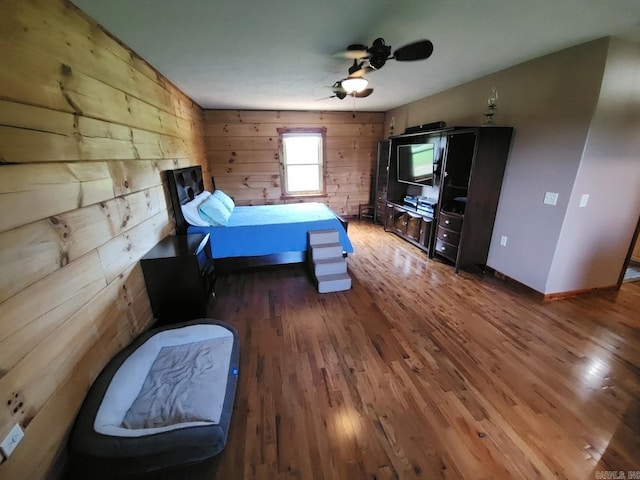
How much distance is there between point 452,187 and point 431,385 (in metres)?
2.57

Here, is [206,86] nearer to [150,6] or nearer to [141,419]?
[150,6]

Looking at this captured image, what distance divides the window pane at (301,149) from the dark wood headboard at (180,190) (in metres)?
2.30

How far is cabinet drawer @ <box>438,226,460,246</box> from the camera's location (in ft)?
10.5

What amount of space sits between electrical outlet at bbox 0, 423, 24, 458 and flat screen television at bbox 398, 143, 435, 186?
4.23 metres

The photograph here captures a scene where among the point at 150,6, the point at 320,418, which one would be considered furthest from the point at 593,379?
the point at 150,6

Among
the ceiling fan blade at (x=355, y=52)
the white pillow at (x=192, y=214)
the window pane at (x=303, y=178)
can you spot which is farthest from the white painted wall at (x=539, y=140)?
the white pillow at (x=192, y=214)

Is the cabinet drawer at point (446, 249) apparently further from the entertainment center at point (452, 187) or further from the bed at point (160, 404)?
the bed at point (160, 404)

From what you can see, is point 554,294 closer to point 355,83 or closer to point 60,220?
point 355,83

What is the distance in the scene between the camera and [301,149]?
5.30 metres

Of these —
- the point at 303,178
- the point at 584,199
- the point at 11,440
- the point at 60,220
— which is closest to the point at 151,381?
the point at 11,440

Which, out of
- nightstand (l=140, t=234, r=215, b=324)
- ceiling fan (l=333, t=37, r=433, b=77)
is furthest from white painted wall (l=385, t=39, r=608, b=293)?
nightstand (l=140, t=234, r=215, b=324)

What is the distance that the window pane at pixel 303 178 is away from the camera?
17.6 feet

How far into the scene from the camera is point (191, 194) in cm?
327

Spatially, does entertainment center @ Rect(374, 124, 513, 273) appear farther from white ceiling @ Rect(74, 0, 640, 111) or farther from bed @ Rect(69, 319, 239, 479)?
bed @ Rect(69, 319, 239, 479)
